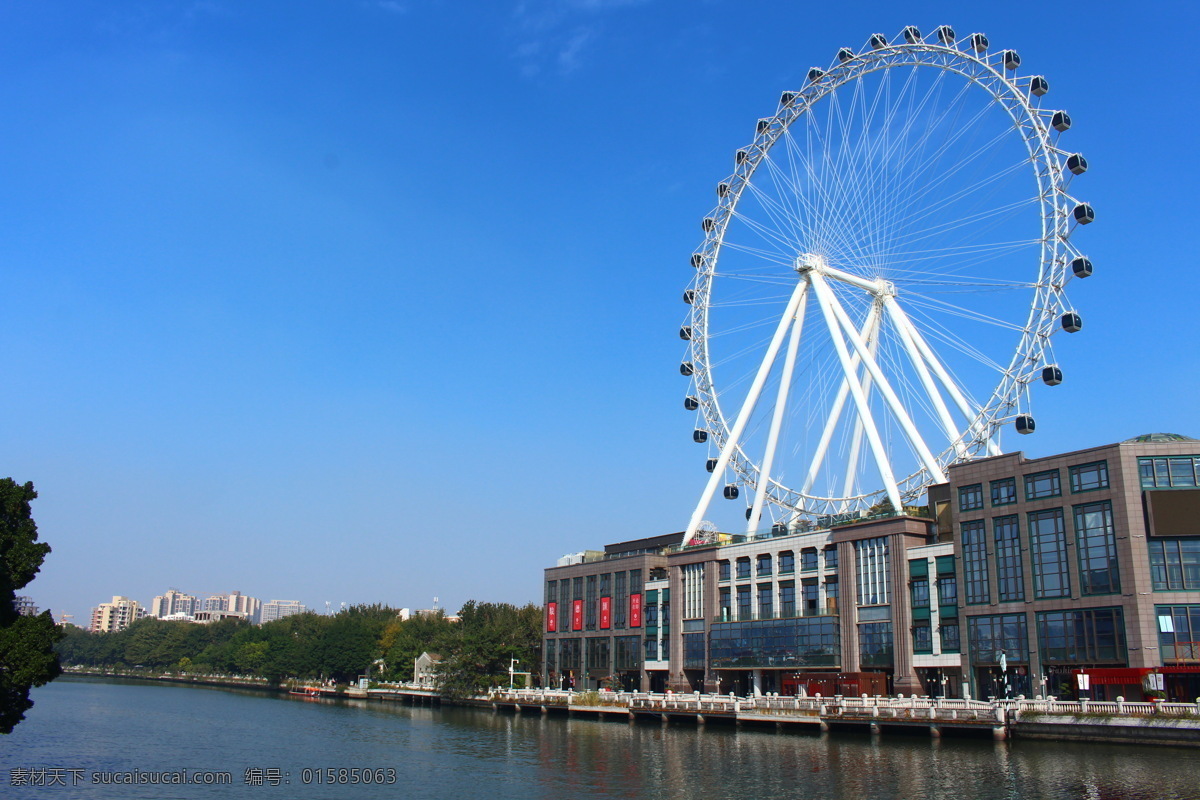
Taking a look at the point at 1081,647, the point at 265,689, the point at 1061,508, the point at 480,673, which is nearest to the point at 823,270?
the point at 1061,508

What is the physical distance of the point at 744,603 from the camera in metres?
90.1

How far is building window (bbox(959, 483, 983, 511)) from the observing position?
70625mm

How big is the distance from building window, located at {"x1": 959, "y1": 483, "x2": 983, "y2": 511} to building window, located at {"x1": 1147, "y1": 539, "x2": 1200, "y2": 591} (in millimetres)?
12197

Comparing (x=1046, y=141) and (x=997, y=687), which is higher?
(x=1046, y=141)

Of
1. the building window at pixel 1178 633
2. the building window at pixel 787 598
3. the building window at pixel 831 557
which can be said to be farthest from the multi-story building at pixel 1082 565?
the building window at pixel 787 598

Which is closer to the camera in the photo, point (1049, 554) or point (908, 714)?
point (908, 714)

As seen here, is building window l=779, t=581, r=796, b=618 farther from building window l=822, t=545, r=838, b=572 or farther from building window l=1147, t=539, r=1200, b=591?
building window l=1147, t=539, r=1200, b=591

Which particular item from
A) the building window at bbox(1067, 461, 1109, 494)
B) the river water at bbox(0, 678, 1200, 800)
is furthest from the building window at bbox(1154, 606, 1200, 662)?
the river water at bbox(0, 678, 1200, 800)

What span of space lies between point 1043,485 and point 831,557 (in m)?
20.1

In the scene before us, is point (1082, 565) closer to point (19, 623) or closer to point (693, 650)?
point (693, 650)

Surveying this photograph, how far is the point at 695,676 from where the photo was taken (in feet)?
308

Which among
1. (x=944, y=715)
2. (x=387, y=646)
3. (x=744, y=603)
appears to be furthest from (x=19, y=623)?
(x=387, y=646)

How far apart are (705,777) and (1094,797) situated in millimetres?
16221

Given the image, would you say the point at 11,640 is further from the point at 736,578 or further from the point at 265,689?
the point at 265,689
